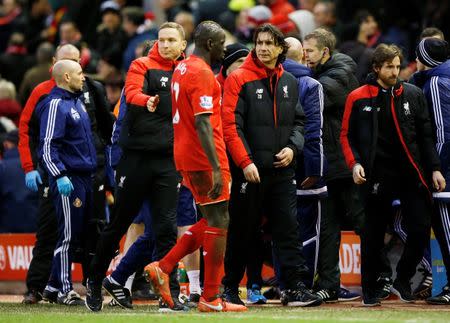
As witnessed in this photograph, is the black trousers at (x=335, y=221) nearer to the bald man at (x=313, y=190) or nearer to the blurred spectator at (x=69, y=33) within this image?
the bald man at (x=313, y=190)

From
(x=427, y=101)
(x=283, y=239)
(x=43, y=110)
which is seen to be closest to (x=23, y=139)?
(x=43, y=110)

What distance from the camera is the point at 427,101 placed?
41.8ft

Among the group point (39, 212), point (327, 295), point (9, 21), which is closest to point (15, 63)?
point (9, 21)

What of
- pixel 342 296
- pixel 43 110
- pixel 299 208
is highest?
pixel 43 110

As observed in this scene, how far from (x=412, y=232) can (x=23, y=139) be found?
4.17 m

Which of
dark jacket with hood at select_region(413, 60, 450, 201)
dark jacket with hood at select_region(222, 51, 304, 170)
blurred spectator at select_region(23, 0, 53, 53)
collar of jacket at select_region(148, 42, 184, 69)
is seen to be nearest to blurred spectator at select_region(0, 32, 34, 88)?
blurred spectator at select_region(23, 0, 53, 53)

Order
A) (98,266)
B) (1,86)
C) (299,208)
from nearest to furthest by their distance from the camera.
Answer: (98,266)
(299,208)
(1,86)

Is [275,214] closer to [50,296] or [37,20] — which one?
[50,296]

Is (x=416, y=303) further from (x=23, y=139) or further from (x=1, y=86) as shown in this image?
(x=1, y=86)

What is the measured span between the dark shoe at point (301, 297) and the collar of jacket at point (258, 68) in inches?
76.0

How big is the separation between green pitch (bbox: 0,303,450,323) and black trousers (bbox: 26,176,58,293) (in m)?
1.10

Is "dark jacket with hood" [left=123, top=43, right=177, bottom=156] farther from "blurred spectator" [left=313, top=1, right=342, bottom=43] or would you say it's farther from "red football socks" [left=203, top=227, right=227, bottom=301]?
"blurred spectator" [left=313, top=1, right=342, bottom=43]

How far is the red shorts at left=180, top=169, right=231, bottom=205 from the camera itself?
1134 centimetres

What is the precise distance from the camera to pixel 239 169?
12.1 meters
